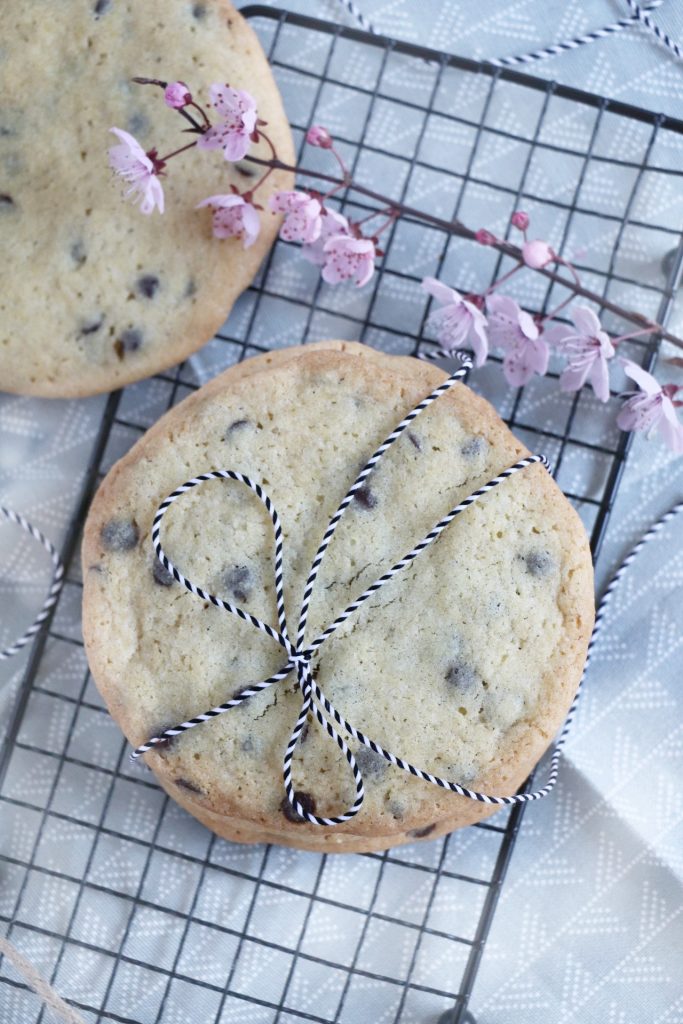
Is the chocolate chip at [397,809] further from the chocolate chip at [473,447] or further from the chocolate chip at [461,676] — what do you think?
the chocolate chip at [473,447]

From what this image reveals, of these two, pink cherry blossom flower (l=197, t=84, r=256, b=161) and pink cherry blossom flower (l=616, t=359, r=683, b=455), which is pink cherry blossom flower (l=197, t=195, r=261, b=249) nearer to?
pink cherry blossom flower (l=197, t=84, r=256, b=161)

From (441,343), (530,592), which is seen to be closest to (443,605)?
(530,592)

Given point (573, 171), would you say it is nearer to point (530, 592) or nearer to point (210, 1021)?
point (530, 592)

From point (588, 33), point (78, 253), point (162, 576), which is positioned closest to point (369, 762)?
point (162, 576)

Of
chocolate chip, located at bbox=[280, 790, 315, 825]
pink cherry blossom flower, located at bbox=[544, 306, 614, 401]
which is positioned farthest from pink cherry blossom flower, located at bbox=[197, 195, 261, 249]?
chocolate chip, located at bbox=[280, 790, 315, 825]

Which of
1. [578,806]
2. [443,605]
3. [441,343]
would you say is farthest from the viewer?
[578,806]

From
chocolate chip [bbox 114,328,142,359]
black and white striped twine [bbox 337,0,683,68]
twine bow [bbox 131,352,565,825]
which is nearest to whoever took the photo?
twine bow [bbox 131,352,565,825]

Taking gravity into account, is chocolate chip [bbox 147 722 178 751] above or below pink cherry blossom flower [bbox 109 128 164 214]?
below
